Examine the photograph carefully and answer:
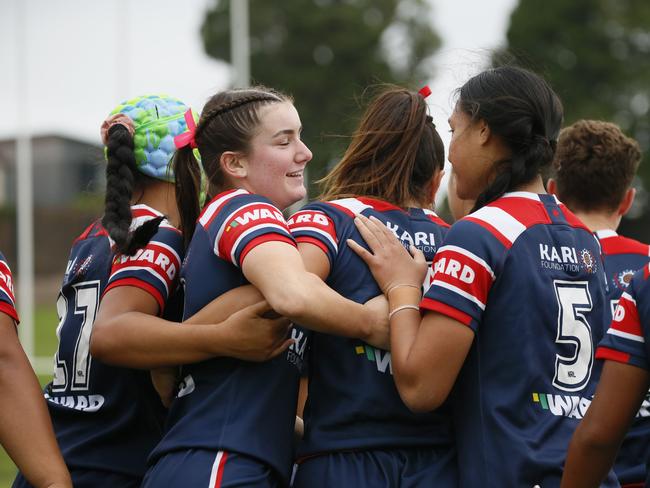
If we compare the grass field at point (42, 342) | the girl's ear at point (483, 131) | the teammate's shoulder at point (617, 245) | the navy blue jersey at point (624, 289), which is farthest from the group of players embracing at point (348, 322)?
the grass field at point (42, 342)

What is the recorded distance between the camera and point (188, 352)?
9.09ft

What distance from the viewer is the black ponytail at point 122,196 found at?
9.90ft

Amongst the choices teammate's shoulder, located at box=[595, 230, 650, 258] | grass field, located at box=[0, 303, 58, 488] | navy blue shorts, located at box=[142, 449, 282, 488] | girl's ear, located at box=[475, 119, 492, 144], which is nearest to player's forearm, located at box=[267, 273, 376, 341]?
navy blue shorts, located at box=[142, 449, 282, 488]

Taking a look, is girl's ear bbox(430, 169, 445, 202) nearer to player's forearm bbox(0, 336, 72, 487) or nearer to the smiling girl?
the smiling girl

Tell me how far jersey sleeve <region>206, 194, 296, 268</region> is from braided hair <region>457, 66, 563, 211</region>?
25.7 inches

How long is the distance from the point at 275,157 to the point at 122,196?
20.6 inches

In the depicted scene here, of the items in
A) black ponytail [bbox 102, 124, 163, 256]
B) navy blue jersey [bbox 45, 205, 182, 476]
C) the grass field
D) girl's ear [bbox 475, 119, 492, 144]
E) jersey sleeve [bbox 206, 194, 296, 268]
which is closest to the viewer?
jersey sleeve [bbox 206, 194, 296, 268]

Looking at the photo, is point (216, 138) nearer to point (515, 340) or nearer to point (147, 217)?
point (147, 217)

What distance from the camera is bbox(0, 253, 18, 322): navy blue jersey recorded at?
2.89 metres

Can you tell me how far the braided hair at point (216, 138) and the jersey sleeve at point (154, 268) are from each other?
0.30ft

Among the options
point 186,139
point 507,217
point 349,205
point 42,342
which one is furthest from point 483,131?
point 42,342

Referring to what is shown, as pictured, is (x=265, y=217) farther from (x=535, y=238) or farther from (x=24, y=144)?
(x=24, y=144)

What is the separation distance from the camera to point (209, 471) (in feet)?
8.71

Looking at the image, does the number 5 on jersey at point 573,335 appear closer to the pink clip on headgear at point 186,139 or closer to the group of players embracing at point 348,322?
the group of players embracing at point 348,322
